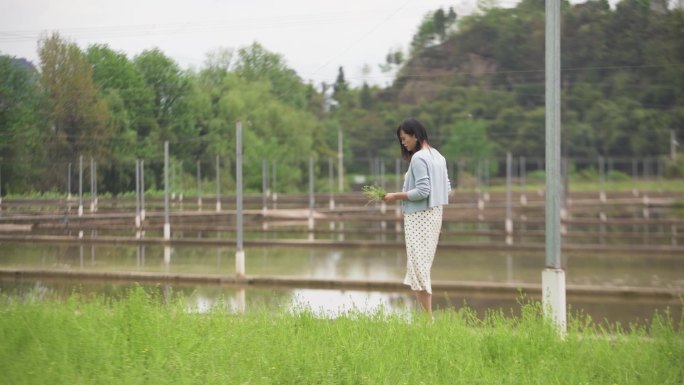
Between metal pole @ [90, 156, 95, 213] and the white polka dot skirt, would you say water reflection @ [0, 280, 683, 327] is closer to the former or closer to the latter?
metal pole @ [90, 156, 95, 213]

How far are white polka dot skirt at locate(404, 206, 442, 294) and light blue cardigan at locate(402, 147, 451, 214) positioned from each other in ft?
0.21

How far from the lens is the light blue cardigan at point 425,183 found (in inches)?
297

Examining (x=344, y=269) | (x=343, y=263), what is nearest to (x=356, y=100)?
(x=343, y=263)

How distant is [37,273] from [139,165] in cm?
419

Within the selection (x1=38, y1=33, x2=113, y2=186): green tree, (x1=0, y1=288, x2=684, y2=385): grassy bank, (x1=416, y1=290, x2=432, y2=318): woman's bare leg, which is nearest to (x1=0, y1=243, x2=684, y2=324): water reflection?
(x1=38, y1=33, x2=113, y2=186): green tree

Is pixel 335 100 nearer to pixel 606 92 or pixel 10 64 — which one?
pixel 606 92

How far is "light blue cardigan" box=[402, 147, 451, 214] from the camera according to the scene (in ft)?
24.7

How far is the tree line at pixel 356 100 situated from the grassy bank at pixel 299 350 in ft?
13.9

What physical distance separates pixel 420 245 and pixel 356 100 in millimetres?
42218

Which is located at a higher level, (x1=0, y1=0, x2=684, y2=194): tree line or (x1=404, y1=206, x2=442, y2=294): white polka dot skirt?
(x1=0, y1=0, x2=684, y2=194): tree line

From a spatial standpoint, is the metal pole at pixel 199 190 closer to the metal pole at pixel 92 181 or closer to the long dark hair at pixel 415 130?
the metal pole at pixel 92 181

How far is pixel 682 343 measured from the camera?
20.9ft

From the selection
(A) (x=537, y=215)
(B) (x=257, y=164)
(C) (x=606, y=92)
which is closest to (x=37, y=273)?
(B) (x=257, y=164)

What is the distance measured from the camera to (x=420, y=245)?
7.61 meters
